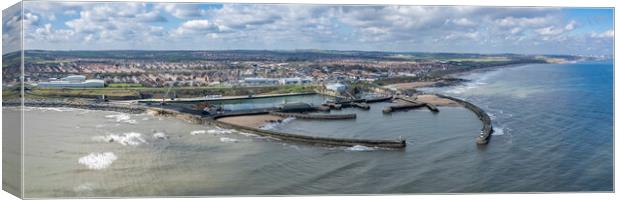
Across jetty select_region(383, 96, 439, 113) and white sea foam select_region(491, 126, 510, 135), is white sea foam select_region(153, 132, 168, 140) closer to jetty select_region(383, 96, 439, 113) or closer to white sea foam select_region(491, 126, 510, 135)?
jetty select_region(383, 96, 439, 113)

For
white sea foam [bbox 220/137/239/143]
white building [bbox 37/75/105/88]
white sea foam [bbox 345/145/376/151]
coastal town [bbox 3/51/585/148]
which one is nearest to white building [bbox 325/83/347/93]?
coastal town [bbox 3/51/585/148]

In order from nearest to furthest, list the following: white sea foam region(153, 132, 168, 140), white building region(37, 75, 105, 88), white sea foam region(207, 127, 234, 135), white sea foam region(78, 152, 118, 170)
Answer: white sea foam region(78, 152, 118, 170) < white building region(37, 75, 105, 88) < white sea foam region(153, 132, 168, 140) < white sea foam region(207, 127, 234, 135)

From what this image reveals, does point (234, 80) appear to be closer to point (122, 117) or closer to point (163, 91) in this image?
point (163, 91)

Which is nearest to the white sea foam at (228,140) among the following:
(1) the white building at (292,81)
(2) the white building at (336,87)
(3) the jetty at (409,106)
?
(1) the white building at (292,81)

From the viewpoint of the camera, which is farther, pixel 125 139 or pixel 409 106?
pixel 409 106

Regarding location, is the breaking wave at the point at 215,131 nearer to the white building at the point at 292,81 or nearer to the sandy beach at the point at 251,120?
the sandy beach at the point at 251,120

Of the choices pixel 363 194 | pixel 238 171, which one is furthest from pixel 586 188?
pixel 238 171

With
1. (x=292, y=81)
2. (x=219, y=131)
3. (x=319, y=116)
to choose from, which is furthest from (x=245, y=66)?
(x=319, y=116)
